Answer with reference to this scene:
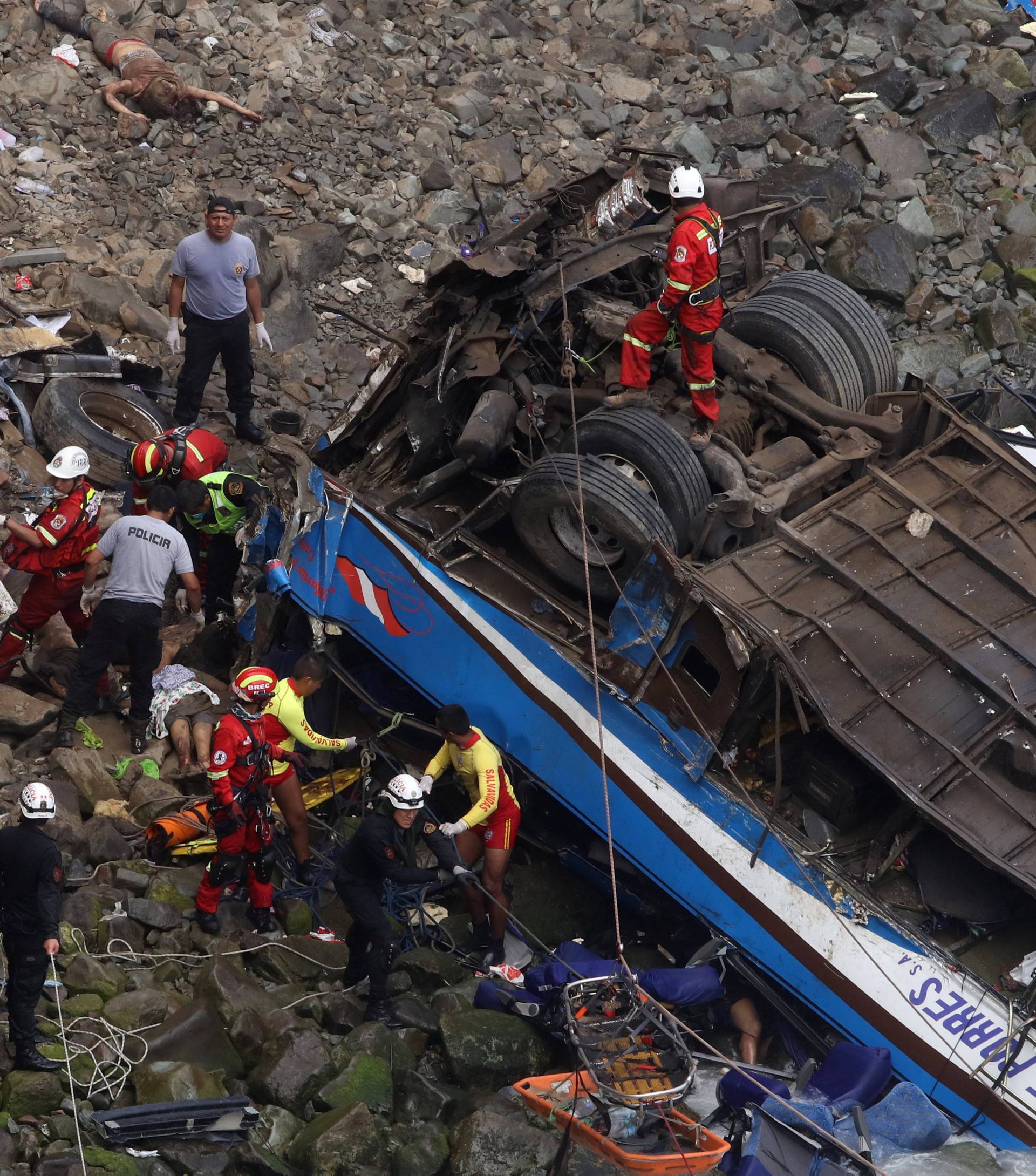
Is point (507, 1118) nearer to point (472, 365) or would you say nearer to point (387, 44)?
point (472, 365)

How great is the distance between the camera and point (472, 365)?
6895 mm

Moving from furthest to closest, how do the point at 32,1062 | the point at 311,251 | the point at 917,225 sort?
the point at 917,225 < the point at 311,251 < the point at 32,1062

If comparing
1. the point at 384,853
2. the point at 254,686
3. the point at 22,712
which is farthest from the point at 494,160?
the point at 384,853

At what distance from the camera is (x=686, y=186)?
6391 millimetres

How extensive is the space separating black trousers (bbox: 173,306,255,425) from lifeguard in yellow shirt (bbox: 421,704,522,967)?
2930mm

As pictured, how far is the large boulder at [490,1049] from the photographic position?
18.3ft

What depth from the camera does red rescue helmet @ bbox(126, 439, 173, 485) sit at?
280 inches

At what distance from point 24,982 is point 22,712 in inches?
84.0

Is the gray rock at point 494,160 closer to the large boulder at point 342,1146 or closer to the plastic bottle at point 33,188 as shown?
the plastic bottle at point 33,188

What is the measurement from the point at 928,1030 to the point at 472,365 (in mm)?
3620

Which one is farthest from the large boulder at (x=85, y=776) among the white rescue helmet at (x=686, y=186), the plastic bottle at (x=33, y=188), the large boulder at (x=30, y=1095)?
the plastic bottle at (x=33, y=188)

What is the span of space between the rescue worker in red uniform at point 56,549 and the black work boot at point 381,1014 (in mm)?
2339

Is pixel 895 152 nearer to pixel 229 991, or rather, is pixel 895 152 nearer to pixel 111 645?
pixel 111 645

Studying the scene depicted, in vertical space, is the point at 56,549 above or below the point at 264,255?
above
